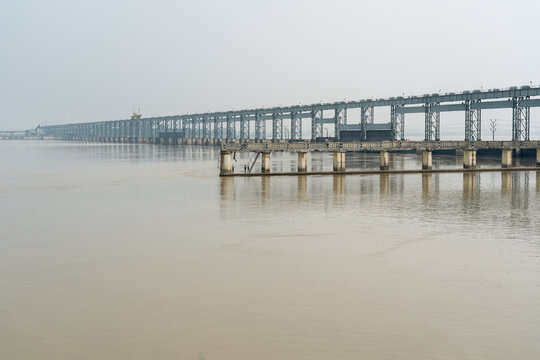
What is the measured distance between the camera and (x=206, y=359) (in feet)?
48.9

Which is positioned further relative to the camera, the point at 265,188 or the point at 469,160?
the point at 469,160

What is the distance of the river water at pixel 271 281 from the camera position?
52.4 ft

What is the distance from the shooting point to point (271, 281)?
73.3 ft

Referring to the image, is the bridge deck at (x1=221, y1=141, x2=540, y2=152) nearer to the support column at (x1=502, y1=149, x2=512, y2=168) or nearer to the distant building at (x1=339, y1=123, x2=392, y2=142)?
the support column at (x1=502, y1=149, x2=512, y2=168)

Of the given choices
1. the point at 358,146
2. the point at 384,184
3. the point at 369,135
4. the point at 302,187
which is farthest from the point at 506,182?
the point at 369,135

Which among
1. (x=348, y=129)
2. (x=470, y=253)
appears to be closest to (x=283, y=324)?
(x=470, y=253)

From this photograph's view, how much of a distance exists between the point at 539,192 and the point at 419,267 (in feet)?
117

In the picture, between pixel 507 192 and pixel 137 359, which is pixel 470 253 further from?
pixel 507 192

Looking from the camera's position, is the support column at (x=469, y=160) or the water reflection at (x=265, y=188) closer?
the water reflection at (x=265, y=188)

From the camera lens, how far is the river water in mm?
15984

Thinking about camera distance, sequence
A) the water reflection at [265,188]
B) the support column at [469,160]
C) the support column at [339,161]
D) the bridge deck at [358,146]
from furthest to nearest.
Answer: the support column at [469,160] < the support column at [339,161] < the bridge deck at [358,146] < the water reflection at [265,188]

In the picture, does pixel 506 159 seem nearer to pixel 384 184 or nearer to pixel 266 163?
pixel 384 184

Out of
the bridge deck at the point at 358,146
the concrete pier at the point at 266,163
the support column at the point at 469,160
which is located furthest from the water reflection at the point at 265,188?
the support column at the point at 469,160

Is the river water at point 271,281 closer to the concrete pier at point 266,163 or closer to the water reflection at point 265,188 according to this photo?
the water reflection at point 265,188
